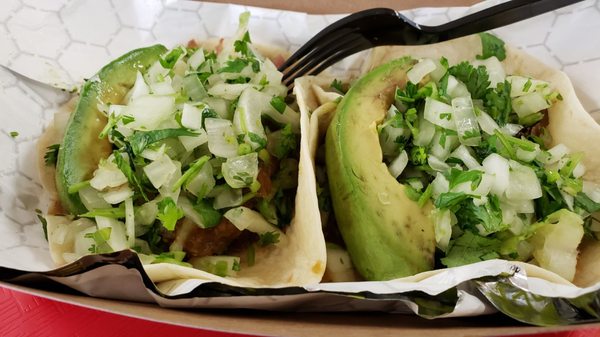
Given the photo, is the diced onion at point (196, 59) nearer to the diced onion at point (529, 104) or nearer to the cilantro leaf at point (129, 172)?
the cilantro leaf at point (129, 172)

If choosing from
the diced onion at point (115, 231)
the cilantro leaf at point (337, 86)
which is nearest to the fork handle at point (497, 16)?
the cilantro leaf at point (337, 86)

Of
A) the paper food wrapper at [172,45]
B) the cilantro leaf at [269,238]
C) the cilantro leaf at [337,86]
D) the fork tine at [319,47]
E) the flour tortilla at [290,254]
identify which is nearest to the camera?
Answer: the paper food wrapper at [172,45]

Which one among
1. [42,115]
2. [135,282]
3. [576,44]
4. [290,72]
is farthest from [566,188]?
[42,115]

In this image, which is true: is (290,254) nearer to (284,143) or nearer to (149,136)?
(284,143)

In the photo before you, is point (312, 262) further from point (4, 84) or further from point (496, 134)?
point (4, 84)

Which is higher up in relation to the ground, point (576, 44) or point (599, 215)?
point (576, 44)

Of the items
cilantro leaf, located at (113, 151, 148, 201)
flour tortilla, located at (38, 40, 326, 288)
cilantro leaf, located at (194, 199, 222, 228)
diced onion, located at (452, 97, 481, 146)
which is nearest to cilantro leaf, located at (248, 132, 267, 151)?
flour tortilla, located at (38, 40, 326, 288)

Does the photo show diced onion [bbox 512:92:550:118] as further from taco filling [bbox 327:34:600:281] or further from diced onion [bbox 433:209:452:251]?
diced onion [bbox 433:209:452:251]
